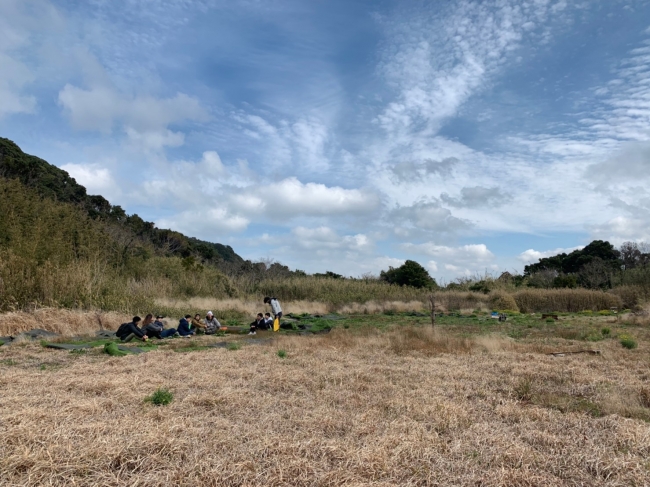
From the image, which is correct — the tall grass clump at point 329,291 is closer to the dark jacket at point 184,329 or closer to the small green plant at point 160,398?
the dark jacket at point 184,329

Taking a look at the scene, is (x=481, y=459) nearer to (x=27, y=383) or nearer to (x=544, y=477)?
(x=544, y=477)

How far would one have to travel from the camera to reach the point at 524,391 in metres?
5.97

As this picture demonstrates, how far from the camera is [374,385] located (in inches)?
252

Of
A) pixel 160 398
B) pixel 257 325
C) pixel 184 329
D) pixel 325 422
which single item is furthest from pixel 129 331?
pixel 325 422

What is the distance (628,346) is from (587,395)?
18.5ft

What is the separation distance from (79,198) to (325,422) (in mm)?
39121

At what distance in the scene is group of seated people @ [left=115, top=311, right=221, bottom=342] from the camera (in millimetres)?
12211

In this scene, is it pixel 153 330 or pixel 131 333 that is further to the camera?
pixel 153 330

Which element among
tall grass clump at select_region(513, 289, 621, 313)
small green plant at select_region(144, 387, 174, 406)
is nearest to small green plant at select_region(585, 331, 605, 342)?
small green plant at select_region(144, 387, 174, 406)

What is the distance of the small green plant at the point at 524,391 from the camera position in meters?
5.84

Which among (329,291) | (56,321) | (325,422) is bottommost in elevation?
(325,422)

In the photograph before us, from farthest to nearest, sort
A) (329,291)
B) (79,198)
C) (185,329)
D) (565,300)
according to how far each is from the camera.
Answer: (79,198), (329,291), (565,300), (185,329)

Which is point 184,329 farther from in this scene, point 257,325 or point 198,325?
point 257,325

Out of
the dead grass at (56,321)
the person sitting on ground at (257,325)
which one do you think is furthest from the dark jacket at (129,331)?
the person sitting on ground at (257,325)
